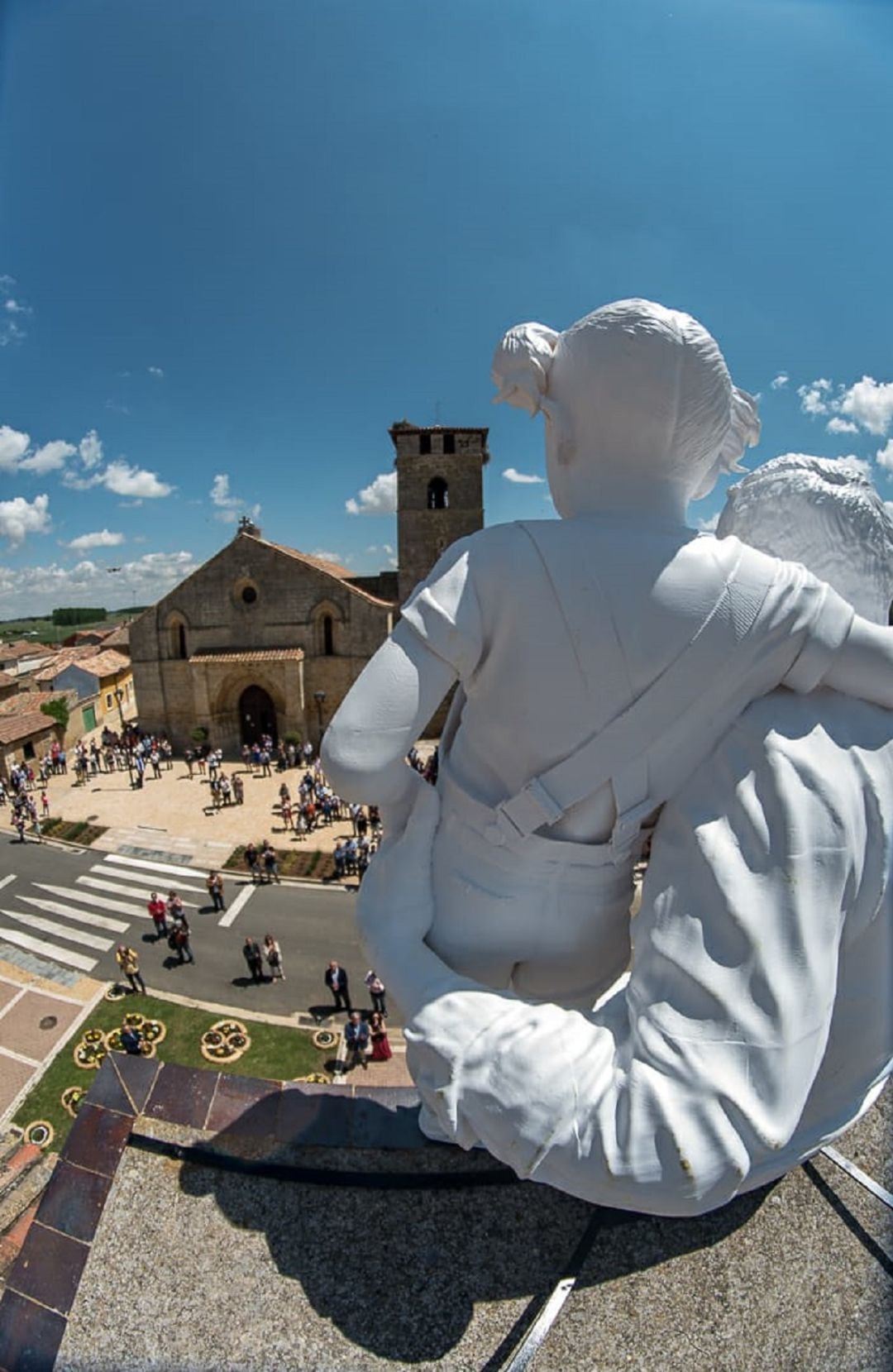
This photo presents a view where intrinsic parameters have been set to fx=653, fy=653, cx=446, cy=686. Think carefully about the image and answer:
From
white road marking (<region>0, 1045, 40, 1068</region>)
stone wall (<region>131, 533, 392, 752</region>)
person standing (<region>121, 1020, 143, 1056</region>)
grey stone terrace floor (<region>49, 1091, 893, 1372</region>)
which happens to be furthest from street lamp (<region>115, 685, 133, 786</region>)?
grey stone terrace floor (<region>49, 1091, 893, 1372</region>)

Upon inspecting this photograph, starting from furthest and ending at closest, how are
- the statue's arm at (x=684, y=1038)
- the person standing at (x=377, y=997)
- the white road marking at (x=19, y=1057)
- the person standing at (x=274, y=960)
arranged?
the person standing at (x=274, y=960)
the person standing at (x=377, y=997)
the white road marking at (x=19, y=1057)
the statue's arm at (x=684, y=1038)

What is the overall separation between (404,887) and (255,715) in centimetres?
2124

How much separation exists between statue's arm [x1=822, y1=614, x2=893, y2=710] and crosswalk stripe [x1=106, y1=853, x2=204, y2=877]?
44.1 feet

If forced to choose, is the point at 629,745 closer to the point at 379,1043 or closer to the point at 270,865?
the point at 379,1043

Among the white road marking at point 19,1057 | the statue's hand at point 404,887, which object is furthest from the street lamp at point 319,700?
the statue's hand at point 404,887

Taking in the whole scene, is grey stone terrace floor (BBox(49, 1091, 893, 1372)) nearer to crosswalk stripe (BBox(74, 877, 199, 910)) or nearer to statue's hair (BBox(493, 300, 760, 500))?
statue's hair (BBox(493, 300, 760, 500))

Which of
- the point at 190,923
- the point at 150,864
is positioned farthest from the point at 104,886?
the point at 190,923

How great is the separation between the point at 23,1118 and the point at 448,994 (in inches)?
308

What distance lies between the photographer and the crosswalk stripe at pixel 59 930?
10.8 meters

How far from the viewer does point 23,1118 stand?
7.03 metres

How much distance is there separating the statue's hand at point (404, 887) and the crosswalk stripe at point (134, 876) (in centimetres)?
1150

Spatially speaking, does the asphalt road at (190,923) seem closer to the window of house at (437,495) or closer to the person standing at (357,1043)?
the person standing at (357,1043)

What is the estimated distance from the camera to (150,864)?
13.8m

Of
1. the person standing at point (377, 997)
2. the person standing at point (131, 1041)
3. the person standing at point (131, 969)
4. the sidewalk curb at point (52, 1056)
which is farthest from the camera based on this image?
the person standing at point (131, 969)
